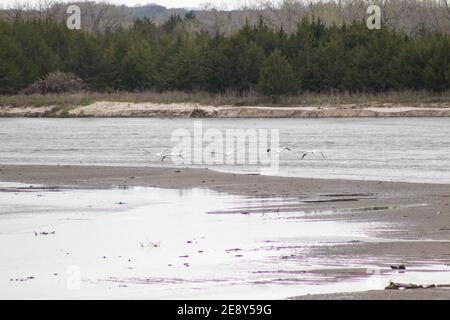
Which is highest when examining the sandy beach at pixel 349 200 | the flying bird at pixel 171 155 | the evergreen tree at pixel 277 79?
the sandy beach at pixel 349 200

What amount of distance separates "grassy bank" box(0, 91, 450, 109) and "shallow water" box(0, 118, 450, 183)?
6779 millimetres

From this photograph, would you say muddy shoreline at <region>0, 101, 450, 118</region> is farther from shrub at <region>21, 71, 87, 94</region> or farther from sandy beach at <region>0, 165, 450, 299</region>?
sandy beach at <region>0, 165, 450, 299</region>

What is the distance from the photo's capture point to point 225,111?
88625 mm

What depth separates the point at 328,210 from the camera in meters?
24.2

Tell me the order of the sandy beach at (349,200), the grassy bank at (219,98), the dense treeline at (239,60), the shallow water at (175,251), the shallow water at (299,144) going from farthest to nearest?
1. the dense treeline at (239,60)
2. the grassy bank at (219,98)
3. the shallow water at (299,144)
4. the sandy beach at (349,200)
5. the shallow water at (175,251)

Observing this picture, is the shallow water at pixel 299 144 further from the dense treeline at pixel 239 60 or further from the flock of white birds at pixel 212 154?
the dense treeline at pixel 239 60

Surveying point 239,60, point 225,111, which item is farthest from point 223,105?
point 239,60

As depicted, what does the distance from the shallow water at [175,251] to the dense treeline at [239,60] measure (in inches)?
2438

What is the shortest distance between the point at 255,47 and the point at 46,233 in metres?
75.1

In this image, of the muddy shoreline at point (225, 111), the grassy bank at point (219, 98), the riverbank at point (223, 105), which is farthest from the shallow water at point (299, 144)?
the grassy bank at point (219, 98)

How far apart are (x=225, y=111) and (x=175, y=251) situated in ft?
231

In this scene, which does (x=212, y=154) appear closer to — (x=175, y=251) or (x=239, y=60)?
(x=175, y=251)

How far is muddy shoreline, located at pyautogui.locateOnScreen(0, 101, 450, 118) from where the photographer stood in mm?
82775

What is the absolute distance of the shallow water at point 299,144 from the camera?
3644cm
